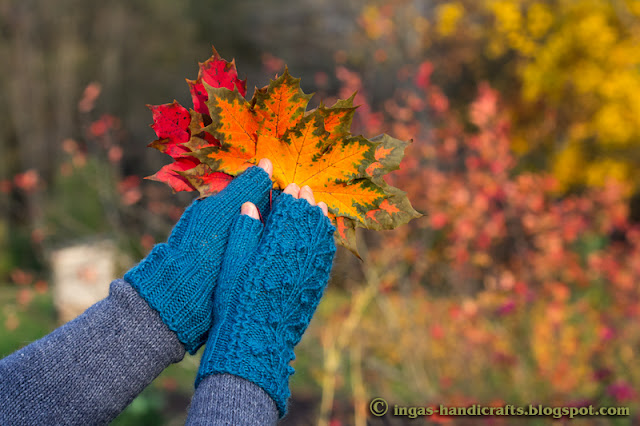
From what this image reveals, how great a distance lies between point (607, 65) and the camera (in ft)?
24.1

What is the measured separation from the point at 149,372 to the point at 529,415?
2053 millimetres

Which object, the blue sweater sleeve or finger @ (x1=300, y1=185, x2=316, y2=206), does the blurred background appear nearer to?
the blue sweater sleeve

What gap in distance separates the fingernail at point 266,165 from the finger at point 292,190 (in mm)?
53

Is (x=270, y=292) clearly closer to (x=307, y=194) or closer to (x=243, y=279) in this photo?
(x=243, y=279)

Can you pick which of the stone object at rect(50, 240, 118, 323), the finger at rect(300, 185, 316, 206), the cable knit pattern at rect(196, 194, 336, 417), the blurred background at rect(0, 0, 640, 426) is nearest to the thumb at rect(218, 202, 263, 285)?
the cable knit pattern at rect(196, 194, 336, 417)

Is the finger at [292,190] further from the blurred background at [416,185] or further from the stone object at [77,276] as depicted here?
the stone object at [77,276]

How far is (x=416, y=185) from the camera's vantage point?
14.0 ft

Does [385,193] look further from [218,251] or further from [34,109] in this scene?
[34,109]

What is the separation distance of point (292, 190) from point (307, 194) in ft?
0.12

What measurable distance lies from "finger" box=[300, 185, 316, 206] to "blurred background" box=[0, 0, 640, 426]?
21.3 inches

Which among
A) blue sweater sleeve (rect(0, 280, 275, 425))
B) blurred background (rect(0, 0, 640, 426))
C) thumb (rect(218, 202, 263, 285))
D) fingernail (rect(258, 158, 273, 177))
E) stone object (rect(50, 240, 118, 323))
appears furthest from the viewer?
stone object (rect(50, 240, 118, 323))

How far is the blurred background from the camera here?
132 inches

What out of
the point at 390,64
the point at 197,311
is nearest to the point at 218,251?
the point at 197,311

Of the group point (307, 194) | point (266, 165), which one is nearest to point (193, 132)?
point (266, 165)
